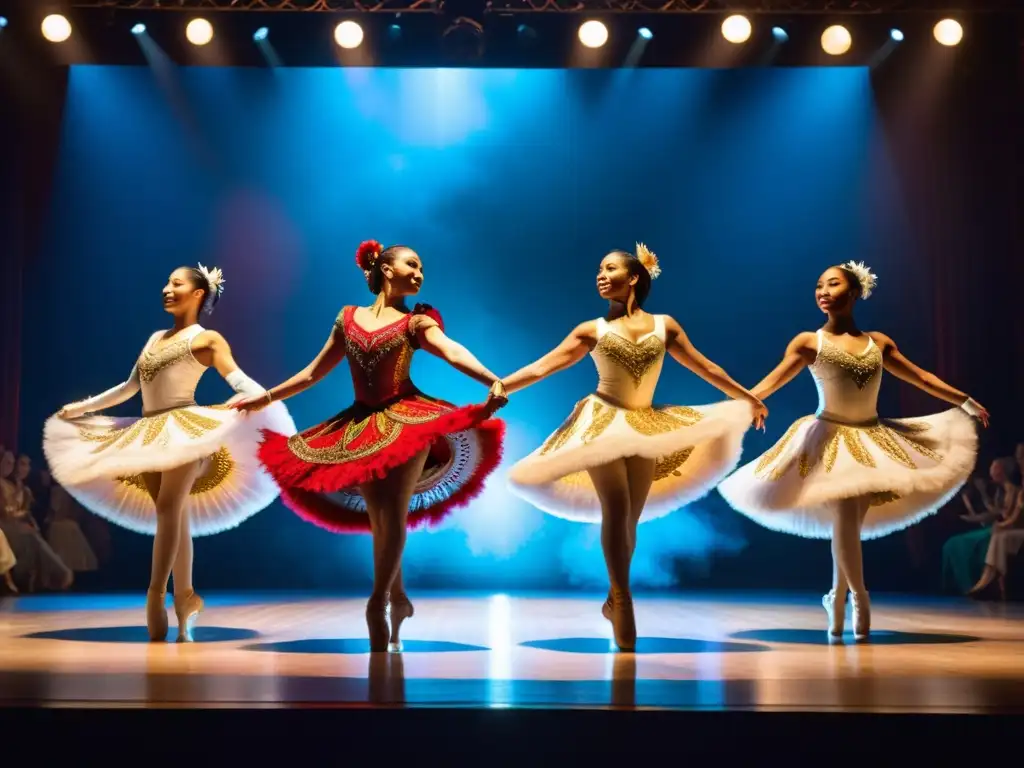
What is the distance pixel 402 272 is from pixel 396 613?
1.27m

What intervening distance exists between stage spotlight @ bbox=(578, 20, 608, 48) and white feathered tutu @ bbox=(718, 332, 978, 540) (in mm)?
3084

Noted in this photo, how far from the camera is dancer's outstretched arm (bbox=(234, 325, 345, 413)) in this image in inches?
166

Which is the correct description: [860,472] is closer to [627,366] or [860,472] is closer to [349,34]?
[627,366]

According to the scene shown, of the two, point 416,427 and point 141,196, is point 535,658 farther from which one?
point 141,196

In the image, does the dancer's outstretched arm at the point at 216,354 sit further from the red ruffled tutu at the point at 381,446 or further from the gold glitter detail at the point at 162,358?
the red ruffled tutu at the point at 381,446

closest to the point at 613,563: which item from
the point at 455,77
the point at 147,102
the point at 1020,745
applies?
the point at 1020,745

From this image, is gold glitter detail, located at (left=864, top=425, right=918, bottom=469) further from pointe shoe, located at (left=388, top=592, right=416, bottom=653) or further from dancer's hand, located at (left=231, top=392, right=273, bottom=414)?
dancer's hand, located at (left=231, top=392, right=273, bottom=414)

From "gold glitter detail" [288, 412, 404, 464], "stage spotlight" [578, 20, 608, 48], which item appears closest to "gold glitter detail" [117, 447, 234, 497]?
"gold glitter detail" [288, 412, 404, 464]

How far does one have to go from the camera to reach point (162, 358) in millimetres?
4520

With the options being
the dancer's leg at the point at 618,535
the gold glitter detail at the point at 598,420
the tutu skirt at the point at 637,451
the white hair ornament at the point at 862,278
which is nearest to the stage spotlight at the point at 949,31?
the white hair ornament at the point at 862,278

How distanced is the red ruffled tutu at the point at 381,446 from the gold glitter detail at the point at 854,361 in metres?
1.44

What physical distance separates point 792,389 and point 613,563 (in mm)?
3933

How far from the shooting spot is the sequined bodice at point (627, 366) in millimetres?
4207

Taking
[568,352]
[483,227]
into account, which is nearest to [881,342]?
[568,352]
